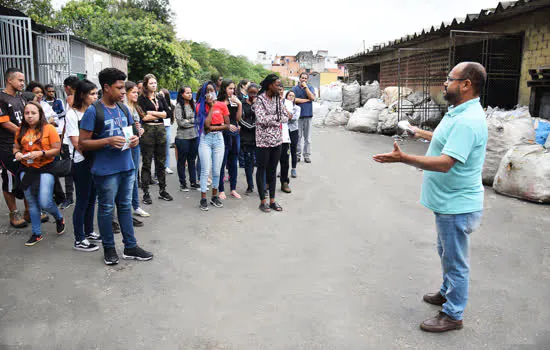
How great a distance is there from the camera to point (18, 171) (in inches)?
178

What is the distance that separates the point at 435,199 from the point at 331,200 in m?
3.41

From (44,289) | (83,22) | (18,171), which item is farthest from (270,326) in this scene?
(83,22)

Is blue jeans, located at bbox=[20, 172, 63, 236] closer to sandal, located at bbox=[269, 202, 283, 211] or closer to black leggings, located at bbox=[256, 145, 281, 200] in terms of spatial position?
black leggings, located at bbox=[256, 145, 281, 200]

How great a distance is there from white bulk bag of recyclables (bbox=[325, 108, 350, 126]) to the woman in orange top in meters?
12.4

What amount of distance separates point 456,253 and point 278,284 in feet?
4.79

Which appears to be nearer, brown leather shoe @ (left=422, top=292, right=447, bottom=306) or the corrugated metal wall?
brown leather shoe @ (left=422, top=292, right=447, bottom=306)

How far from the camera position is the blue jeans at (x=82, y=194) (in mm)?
4121

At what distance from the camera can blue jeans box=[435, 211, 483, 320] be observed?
2.76 m

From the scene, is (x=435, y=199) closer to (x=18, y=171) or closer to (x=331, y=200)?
(x=331, y=200)

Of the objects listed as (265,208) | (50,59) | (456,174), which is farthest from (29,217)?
(50,59)

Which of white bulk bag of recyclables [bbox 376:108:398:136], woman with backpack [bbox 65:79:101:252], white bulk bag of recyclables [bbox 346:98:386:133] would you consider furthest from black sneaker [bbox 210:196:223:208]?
white bulk bag of recyclables [bbox 346:98:386:133]

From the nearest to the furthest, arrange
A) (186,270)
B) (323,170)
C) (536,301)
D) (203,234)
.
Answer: (536,301) → (186,270) → (203,234) → (323,170)

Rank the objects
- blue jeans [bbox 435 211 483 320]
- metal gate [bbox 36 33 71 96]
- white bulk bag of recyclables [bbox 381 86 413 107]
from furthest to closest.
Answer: white bulk bag of recyclables [bbox 381 86 413 107]
metal gate [bbox 36 33 71 96]
blue jeans [bbox 435 211 483 320]

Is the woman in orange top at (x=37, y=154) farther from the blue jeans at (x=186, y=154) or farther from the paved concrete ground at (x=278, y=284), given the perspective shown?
the blue jeans at (x=186, y=154)
